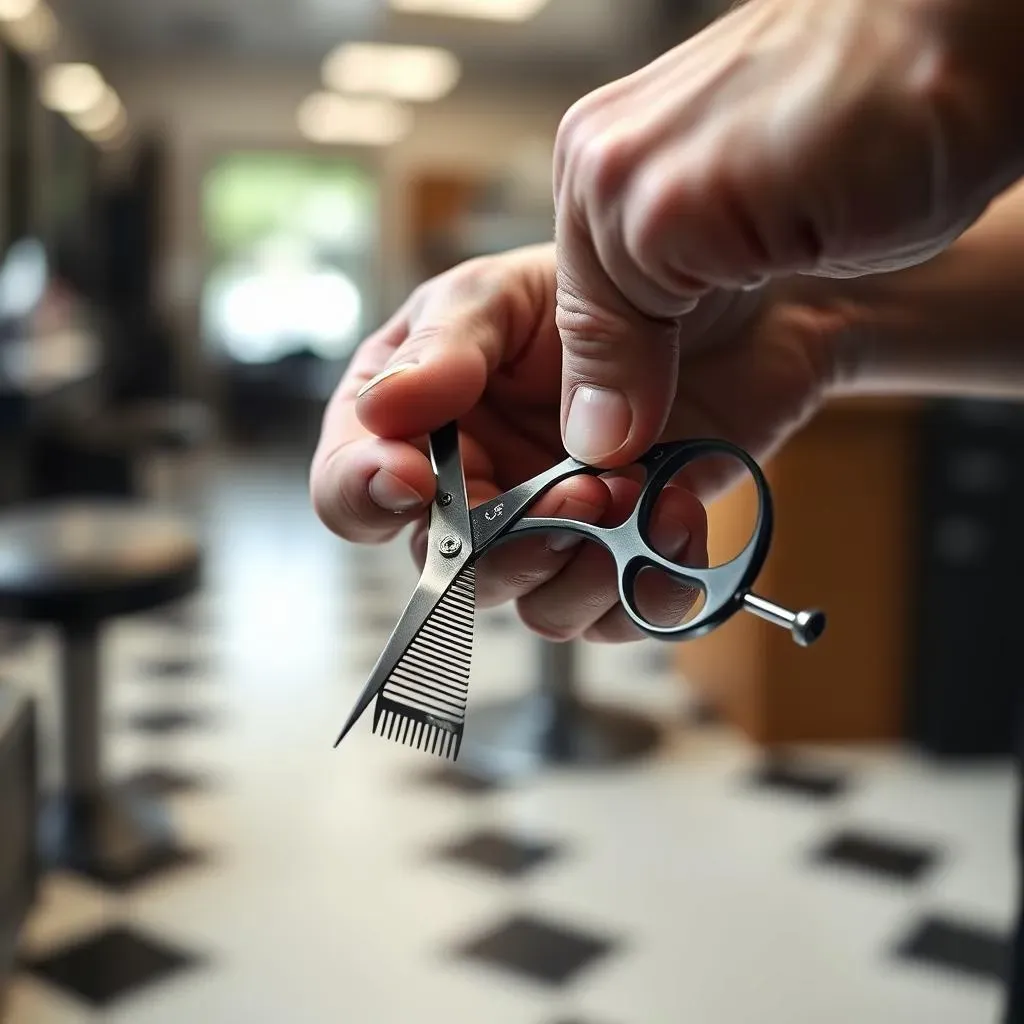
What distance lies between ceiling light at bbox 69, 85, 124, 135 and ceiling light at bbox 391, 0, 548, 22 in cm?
443

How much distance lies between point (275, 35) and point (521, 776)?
8.03m

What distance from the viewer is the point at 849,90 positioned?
440 millimetres

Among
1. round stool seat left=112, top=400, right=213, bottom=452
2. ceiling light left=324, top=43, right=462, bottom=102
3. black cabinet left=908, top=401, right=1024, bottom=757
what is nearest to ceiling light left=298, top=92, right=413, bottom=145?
ceiling light left=324, top=43, right=462, bottom=102

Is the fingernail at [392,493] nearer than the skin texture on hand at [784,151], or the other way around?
the skin texture on hand at [784,151]

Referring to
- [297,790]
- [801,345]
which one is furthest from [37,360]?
[801,345]

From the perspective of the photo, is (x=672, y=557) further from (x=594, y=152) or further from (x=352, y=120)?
(x=352, y=120)

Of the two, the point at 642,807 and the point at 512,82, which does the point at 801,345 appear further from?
the point at 512,82

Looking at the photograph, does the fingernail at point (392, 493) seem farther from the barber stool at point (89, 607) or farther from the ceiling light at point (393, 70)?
the ceiling light at point (393, 70)

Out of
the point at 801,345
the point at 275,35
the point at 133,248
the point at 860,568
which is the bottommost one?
the point at 860,568

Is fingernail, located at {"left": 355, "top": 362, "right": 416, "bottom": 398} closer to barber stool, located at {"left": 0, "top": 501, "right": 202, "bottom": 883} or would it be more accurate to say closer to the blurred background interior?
the blurred background interior

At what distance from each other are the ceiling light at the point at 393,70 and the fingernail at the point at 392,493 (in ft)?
30.6

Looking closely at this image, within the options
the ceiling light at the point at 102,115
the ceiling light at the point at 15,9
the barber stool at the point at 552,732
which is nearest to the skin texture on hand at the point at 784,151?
the barber stool at the point at 552,732

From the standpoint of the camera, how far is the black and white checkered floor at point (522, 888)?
1.96 meters

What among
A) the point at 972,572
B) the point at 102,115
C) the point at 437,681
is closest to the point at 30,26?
the point at 102,115
